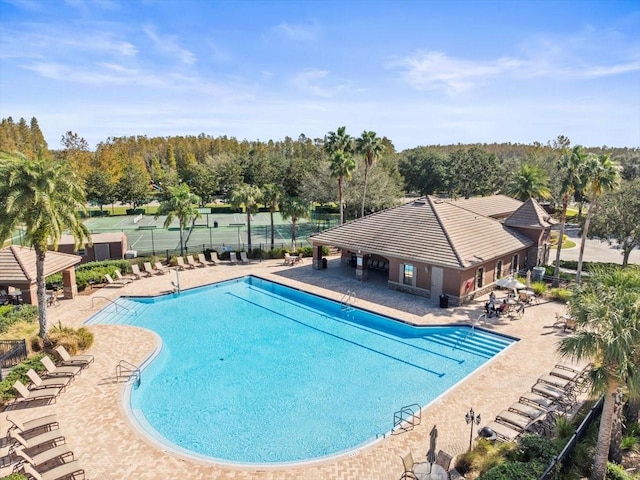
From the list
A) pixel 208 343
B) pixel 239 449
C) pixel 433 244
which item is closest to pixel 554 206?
pixel 433 244

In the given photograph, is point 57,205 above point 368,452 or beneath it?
above

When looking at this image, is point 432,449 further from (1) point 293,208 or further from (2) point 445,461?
Result: (1) point 293,208

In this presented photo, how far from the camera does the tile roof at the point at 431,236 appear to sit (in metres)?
25.9

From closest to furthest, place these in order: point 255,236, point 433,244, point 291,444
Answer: point 291,444 → point 433,244 → point 255,236

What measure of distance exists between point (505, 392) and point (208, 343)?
13796 mm

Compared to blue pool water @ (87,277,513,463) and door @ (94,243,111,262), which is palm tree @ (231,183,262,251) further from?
blue pool water @ (87,277,513,463)

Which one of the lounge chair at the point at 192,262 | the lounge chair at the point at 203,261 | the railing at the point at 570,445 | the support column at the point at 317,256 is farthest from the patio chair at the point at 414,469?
the lounge chair at the point at 203,261

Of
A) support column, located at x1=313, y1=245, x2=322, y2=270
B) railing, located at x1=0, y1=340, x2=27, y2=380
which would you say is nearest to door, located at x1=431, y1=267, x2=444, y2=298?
support column, located at x1=313, y1=245, x2=322, y2=270

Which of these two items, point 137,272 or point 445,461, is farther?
point 137,272

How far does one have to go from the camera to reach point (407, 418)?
1473cm

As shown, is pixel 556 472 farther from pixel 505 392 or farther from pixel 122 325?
pixel 122 325

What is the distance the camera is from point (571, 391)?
15.3 metres

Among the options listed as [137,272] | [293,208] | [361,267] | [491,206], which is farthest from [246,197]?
[491,206]

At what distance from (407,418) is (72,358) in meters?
14.0
